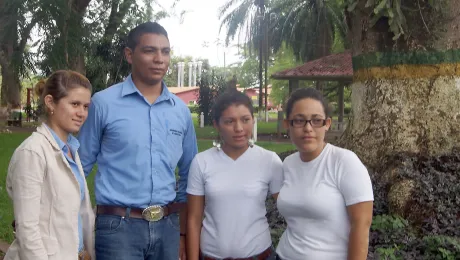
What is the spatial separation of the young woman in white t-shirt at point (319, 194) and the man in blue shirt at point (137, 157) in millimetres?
640

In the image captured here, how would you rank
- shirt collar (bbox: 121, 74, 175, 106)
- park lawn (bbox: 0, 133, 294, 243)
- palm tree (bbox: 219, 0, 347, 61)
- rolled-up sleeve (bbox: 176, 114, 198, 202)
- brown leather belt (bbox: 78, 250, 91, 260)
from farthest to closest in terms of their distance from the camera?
palm tree (bbox: 219, 0, 347, 61) → park lawn (bbox: 0, 133, 294, 243) → rolled-up sleeve (bbox: 176, 114, 198, 202) → shirt collar (bbox: 121, 74, 175, 106) → brown leather belt (bbox: 78, 250, 91, 260)

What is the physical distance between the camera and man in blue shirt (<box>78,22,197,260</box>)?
2.87 metres

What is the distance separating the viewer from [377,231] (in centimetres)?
495

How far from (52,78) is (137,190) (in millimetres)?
682

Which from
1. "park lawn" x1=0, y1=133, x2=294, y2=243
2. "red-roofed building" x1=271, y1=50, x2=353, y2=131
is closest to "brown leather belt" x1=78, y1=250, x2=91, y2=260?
"park lawn" x1=0, y1=133, x2=294, y2=243

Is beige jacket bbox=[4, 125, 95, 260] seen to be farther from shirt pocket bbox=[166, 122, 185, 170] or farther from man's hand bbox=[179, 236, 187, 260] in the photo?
man's hand bbox=[179, 236, 187, 260]

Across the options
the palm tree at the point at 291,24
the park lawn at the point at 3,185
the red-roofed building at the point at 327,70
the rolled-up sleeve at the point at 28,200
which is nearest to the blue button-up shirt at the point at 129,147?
the rolled-up sleeve at the point at 28,200

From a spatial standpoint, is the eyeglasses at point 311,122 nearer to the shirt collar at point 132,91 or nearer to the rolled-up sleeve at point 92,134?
the shirt collar at point 132,91

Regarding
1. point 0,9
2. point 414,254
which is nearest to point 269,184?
point 414,254

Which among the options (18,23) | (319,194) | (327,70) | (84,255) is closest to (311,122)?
(319,194)

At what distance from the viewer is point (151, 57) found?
9.67 feet

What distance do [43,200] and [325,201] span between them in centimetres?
123

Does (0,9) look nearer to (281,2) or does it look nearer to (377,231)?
(377,231)

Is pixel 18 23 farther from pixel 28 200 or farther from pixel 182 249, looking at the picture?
pixel 28 200
